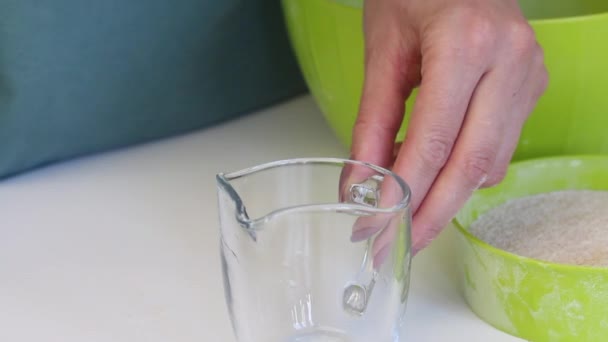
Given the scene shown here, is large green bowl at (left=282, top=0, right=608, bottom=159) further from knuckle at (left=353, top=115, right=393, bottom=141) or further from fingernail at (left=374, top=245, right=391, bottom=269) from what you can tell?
fingernail at (left=374, top=245, right=391, bottom=269)

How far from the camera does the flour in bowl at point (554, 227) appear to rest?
1.60 feet

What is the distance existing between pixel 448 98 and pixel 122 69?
33 cm

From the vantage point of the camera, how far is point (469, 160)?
1.47ft

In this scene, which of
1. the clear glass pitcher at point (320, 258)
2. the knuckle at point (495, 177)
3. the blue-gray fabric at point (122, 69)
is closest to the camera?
the clear glass pitcher at point (320, 258)

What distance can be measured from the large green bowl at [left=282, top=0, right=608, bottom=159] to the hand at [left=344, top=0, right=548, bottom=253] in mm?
70

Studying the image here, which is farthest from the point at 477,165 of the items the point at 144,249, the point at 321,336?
the point at 144,249

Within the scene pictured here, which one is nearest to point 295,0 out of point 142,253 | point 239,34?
point 239,34

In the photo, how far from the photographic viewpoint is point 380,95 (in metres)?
0.48

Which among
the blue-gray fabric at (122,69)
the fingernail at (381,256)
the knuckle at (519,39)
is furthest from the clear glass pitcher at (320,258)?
the blue-gray fabric at (122,69)

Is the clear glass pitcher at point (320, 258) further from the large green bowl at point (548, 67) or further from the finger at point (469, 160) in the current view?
the large green bowl at point (548, 67)

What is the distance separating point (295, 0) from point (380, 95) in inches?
7.1

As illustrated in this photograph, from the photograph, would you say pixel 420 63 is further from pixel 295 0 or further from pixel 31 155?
pixel 31 155

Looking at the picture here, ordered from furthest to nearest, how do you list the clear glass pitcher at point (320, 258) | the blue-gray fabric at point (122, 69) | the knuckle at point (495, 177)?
the blue-gray fabric at point (122, 69)
the knuckle at point (495, 177)
the clear glass pitcher at point (320, 258)

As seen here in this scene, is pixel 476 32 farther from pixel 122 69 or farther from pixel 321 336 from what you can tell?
pixel 122 69
